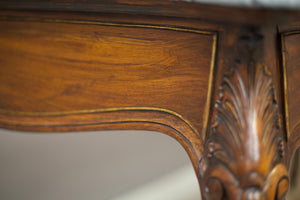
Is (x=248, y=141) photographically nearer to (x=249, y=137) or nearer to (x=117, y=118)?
(x=249, y=137)

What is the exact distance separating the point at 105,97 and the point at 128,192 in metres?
0.59

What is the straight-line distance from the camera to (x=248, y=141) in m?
0.27

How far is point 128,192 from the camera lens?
0.86m

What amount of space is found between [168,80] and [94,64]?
0.21ft

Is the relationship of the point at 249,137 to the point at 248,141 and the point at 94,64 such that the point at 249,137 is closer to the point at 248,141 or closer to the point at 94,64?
the point at 248,141

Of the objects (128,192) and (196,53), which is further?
(128,192)

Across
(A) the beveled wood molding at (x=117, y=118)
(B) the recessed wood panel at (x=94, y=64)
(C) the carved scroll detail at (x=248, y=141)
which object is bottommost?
(C) the carved scroll detail at (x=248, y=141)

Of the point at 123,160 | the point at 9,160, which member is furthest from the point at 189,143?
the point at 123,160

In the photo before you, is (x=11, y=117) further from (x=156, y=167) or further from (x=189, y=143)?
(x=156, y=167)

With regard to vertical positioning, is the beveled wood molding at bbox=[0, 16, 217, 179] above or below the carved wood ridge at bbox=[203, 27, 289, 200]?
above

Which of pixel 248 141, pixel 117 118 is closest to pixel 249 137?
pixel 248 141

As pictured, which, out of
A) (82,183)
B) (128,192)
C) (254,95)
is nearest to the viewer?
(254,95)

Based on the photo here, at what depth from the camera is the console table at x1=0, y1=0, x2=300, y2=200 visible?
0.27 meters

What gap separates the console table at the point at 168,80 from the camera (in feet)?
0.89
